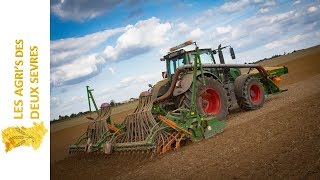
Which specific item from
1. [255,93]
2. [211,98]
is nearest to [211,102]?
[211,98]

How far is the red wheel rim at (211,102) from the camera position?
26.7 feet

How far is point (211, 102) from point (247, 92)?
4.77 ft

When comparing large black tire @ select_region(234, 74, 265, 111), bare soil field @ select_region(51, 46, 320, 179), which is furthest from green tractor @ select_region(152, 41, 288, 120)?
bare soil field @ select_region(51, 46, 320, 179)

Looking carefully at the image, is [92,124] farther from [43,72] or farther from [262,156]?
[262,156]

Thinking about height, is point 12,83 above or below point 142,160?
above

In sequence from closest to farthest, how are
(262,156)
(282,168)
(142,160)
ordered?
(282,168) → (262,156) → (142,160)

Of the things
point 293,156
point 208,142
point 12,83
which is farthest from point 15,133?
point 293,156

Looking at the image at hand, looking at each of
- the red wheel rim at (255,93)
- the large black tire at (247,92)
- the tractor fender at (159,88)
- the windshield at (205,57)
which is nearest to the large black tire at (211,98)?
the tractor fender at (159,88)

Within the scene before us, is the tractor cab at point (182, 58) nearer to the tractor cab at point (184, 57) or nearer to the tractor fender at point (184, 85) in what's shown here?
the tractor cab at point (184, 57)

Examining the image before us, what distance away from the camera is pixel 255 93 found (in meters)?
9.89

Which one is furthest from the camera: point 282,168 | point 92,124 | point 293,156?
point 92,124

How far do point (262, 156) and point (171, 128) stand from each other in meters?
2.43

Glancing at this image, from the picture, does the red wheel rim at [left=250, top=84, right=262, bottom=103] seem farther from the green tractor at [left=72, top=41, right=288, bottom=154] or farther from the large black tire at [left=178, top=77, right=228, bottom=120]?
the large black tire at [left=178, top=77, right=228, bottom=120]

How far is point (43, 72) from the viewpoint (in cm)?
564
